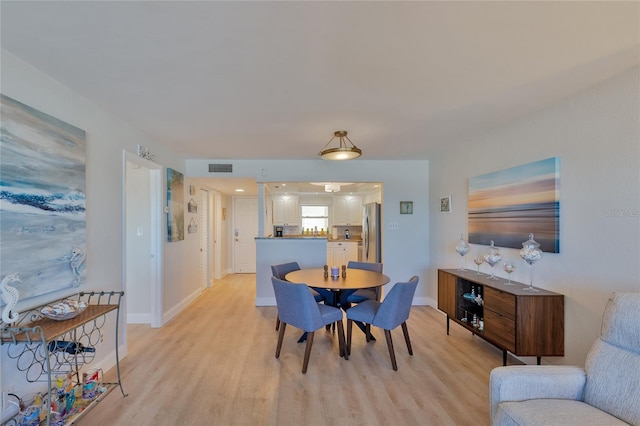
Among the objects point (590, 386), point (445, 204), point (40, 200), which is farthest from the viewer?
point (445, 204)

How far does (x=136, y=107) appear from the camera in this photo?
2.65 metres

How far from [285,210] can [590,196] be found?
627 centimetres

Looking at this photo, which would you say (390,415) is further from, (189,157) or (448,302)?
(189,157)

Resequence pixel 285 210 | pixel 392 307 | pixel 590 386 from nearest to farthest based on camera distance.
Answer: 1. pixel 590 386
2. pixel 392 307
3. pixel 285 210

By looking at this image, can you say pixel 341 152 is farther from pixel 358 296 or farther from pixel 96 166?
pixel 96 166

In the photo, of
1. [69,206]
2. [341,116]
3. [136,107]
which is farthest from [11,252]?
[341,116]

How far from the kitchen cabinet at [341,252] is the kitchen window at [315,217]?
1389 mm

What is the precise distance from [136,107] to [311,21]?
198 centimetres

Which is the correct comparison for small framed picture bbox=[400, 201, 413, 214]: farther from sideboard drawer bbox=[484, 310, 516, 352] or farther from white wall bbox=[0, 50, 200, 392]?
white wall bbox=[0, 50, 200, 392]

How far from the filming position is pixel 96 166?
2.63m

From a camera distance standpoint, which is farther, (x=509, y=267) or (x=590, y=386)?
(x=509, y=267)

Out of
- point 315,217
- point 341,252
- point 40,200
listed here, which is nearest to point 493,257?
point 40,200

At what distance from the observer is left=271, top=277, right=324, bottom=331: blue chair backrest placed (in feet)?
8.85

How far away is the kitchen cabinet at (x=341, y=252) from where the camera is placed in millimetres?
7355
